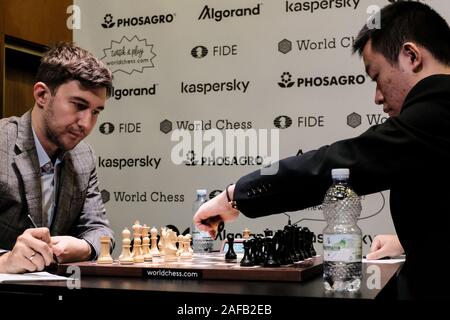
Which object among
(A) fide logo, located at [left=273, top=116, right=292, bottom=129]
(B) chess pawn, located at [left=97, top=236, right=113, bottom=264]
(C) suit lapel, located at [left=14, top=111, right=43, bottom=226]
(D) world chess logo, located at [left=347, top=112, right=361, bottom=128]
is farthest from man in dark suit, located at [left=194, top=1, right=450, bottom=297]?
(A) fide logo, located at [left=273, top=116, right=292, bottom=129]

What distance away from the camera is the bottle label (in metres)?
1.21

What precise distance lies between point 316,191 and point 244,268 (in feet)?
0.94

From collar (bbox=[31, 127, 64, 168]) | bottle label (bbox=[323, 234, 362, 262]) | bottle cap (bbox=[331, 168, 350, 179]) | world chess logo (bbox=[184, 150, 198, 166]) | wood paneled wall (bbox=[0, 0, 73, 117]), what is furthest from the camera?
wood paneled wall (bbox=[0, 0, 73, 117])

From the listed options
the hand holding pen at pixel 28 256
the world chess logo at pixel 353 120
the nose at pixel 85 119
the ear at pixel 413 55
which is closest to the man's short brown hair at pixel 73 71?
the nose at pixel 85 119

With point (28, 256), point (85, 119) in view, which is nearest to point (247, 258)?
point (28, 256)

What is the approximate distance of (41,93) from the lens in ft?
7.79

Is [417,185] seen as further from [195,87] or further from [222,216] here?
[195,87]

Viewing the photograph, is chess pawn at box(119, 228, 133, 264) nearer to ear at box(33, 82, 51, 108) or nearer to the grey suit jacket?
the grey suit jacket

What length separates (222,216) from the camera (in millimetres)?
1731

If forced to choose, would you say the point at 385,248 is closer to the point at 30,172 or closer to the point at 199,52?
the point at 30,172

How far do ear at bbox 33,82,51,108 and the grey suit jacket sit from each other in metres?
0.08

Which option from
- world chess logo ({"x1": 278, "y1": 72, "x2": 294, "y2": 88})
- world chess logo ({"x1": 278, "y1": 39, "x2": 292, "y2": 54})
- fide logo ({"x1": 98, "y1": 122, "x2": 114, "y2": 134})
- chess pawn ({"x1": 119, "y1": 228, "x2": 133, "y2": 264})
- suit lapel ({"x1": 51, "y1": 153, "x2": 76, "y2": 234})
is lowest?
chess pawn ({"x1": 119, "y1": 228, "x2": 133, "y2": 264})

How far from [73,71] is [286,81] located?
1.63 m
